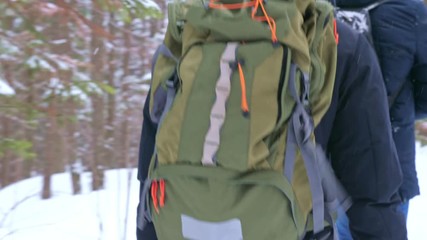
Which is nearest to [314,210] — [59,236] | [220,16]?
[220,16]

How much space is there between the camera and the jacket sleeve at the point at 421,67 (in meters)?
2.01

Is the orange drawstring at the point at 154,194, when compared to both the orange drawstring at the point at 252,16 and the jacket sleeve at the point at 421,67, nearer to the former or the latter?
the orange drawstring at the point at 252,16

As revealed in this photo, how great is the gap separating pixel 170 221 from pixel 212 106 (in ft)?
1.19

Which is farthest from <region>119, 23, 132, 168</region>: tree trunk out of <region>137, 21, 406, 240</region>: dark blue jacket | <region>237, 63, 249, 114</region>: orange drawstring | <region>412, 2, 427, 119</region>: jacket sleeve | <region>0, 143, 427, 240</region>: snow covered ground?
<region>237, 63, 249, 114</region>: orange drawstring

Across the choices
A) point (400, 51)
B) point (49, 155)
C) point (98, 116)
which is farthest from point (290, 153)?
point (98, 116)

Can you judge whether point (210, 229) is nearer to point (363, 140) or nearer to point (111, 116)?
point (363, 140)

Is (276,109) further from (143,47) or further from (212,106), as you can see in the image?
(143,47)

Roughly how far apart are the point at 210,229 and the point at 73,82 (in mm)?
3695

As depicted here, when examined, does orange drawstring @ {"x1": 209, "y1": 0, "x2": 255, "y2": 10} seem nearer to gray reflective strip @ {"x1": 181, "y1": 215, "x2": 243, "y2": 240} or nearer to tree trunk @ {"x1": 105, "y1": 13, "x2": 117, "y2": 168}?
gray reflective strip @ {"x1": 181, "y1": 215, "x2": 243, "y2": 240}

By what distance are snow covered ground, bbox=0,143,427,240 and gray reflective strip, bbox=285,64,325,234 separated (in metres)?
3.59

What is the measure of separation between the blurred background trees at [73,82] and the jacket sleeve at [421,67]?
2.92 metres

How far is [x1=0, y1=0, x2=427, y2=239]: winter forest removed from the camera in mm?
4562

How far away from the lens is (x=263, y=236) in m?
1.42

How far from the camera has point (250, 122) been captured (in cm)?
138
